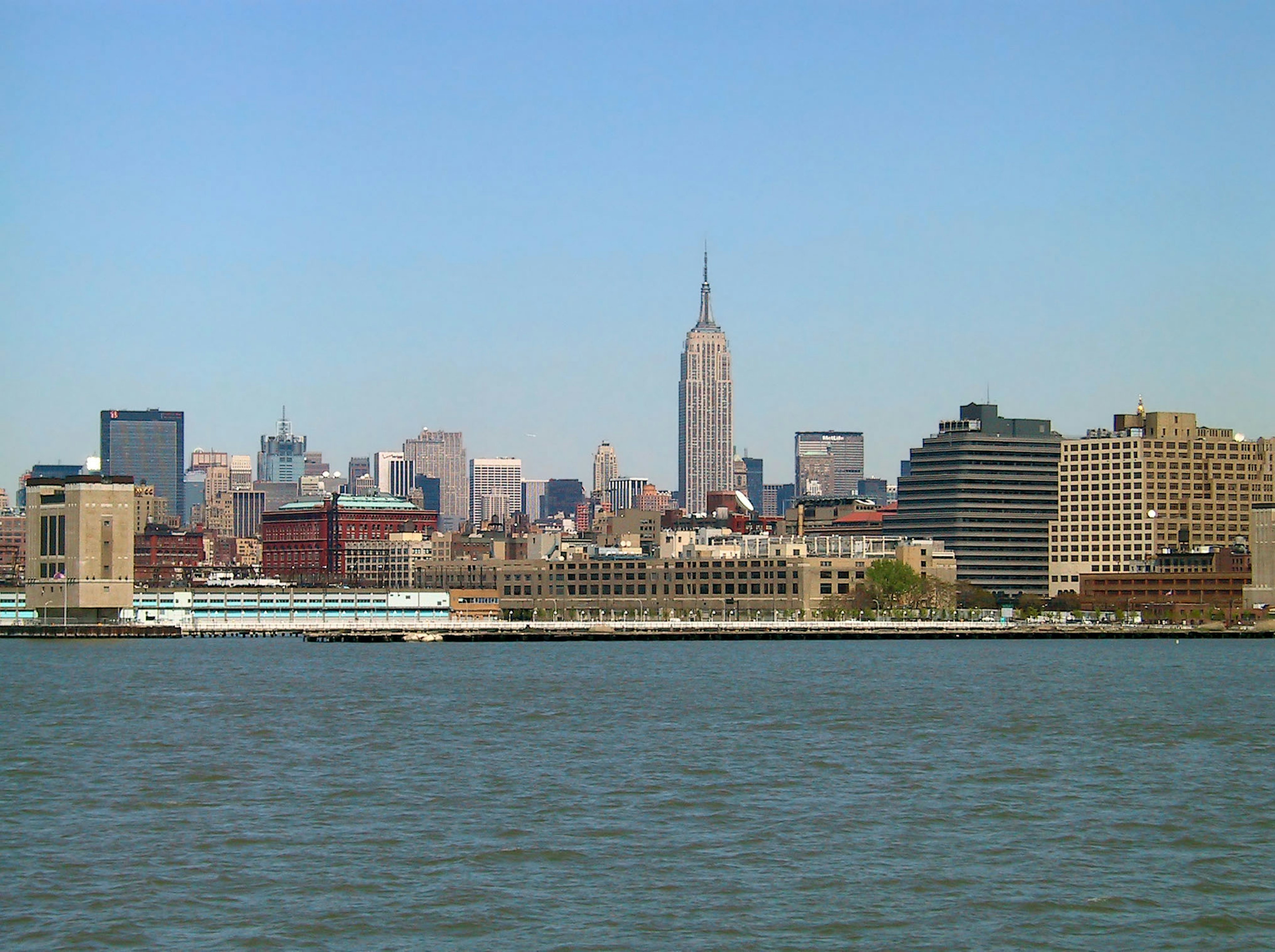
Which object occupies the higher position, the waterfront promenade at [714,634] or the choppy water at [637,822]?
the choppy water at [637,822]

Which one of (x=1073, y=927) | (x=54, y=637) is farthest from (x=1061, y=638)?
(x=1073, y=927)

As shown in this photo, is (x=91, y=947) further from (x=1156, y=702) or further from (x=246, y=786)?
(x=1156, y=702)

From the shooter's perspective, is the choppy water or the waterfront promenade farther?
the waterfront promenade

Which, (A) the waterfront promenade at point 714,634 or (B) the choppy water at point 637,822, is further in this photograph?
(A) the waterfront promenade at point 714,634

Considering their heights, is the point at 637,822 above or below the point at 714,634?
above

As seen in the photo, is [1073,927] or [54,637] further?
[54,637]

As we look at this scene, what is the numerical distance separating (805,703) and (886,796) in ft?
114

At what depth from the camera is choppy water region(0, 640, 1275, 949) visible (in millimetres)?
36000

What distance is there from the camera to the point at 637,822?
154 ft

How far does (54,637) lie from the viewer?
195000 mm

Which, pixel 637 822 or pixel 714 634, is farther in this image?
pixel 714 634

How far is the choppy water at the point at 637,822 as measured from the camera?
36.0 m

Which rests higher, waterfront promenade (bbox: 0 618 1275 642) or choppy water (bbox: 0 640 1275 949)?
choppy water (bbox: 0 640 1275 949)

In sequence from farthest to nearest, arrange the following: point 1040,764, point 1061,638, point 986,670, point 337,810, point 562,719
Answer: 1. point 1061,638
2. point 986,670
3. point 562,719
4. point 1040,764
5. point 337,810
